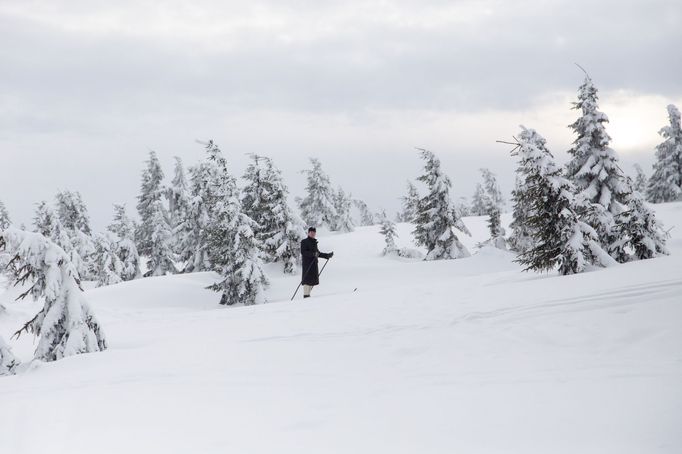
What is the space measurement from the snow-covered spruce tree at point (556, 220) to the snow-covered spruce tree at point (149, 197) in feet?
126

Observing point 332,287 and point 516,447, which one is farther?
point 332,287

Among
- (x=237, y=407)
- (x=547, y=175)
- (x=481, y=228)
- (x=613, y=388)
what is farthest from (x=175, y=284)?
(x=481, y=228)

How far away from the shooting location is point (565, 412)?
14.6 ft

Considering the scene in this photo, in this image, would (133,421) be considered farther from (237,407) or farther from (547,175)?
(547,175)

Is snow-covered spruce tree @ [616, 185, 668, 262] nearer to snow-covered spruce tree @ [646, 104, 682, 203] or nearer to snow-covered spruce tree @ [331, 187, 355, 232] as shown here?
snow-covered spruce tree @ [646, 104, 682, 203]

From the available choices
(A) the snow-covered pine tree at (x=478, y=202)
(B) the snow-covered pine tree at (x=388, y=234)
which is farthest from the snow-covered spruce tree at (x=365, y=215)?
(B) the snow-covered pine tree at (x=388, y=234)

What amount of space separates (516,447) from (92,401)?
5.25 metres

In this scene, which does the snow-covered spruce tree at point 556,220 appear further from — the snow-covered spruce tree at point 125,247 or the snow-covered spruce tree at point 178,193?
the snow-covered spruce tree at point 125,247

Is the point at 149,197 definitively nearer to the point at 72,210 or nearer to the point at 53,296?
the point at 72,210

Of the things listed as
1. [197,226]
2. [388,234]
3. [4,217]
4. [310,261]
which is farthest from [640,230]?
[4,217]

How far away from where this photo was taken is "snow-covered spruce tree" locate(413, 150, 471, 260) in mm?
34625

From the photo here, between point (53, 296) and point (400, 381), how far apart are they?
7051mm

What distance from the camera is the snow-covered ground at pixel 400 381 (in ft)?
14.2

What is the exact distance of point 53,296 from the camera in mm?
9062
